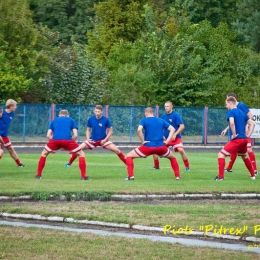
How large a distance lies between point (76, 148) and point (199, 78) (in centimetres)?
3323

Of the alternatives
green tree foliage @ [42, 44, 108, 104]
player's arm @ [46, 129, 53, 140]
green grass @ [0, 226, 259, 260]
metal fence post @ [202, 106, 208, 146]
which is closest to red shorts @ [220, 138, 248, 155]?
player's arm @ [46, 129, 53, 140]

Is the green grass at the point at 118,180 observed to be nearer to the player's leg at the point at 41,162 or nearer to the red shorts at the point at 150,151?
the player's leg at the point at 41,162

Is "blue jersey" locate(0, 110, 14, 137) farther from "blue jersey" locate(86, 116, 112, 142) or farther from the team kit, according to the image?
"blue jersey" locate(86, 116, 112, 142)

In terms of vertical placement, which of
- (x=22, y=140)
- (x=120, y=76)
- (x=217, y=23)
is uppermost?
(x=217, y=23)

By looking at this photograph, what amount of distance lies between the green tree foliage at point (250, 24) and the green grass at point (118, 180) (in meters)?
41.8

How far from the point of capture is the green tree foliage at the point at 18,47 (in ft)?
152

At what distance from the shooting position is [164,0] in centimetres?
7506

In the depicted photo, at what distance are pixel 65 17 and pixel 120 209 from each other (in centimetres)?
6166

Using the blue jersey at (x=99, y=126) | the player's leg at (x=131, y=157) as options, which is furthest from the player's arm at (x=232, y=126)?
the blue jersey at (x=99, y=126)

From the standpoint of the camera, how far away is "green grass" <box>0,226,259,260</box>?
426 inches

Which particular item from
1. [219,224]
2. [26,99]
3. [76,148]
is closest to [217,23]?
[26,99]

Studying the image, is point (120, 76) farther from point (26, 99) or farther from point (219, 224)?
point (219, 224)

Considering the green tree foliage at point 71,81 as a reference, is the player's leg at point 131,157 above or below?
below

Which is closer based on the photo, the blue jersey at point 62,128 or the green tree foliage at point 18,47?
the blue jersey at point 62,128
